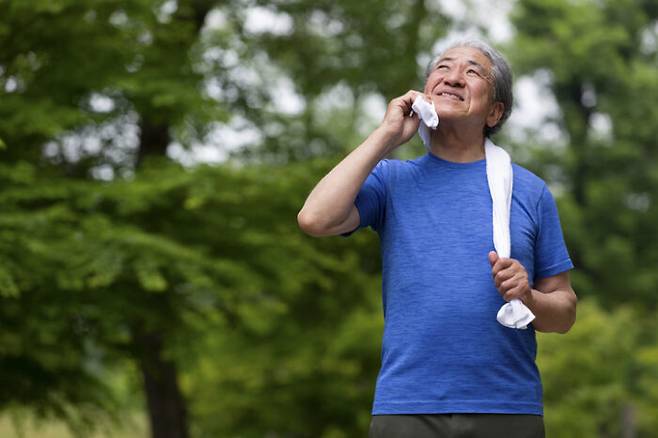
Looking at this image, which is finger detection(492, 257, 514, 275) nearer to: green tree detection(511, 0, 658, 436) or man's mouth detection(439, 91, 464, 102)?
man's mouth detection(439, 91, 464, 102)

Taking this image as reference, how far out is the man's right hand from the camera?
240 cm

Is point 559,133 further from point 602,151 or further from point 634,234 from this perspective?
point 634,234

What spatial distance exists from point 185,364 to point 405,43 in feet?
12.9

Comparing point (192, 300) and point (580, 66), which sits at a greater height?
point (580, 66)

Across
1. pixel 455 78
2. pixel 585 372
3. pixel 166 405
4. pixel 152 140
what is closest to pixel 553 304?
pixel 455 78

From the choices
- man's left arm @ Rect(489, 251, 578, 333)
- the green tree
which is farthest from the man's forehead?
the green tree

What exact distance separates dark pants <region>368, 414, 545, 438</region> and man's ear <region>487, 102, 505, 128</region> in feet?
2.42

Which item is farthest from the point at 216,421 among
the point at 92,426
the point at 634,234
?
the point at 634,234

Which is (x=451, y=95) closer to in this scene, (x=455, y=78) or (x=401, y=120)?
(x=455, y=78)

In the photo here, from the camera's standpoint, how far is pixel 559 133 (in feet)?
87.9

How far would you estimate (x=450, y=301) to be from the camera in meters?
2.25

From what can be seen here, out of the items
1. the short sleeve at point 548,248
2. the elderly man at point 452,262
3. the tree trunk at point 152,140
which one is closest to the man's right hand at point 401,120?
the elderly man at point 452,262

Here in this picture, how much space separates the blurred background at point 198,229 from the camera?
22.7 feet

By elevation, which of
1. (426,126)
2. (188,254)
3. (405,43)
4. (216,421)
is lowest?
(216,421)
